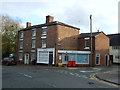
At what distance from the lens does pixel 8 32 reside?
44938mm

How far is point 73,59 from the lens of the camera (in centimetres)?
2816

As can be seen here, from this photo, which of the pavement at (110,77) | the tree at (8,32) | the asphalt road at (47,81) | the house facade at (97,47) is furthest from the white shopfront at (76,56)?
the tree at (8,32)

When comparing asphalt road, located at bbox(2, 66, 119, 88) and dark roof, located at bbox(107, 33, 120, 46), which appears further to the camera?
dark roof, located at bbox(107, 33, 120, 46)

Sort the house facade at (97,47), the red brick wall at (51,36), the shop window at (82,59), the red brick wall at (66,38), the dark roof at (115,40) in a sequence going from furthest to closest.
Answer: the dark roof at (115,40)
the house facade at (97,47)
the shop window at (82,59)
the red brick wall at (66,38)
the red brick wall at (51,36)

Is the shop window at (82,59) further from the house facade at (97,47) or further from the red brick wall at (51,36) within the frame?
the red brick wall at (51,36)

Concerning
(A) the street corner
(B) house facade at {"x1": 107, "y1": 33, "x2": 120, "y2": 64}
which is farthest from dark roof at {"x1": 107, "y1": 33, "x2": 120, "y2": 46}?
(A) the street corner

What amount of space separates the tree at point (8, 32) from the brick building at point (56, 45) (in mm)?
12926

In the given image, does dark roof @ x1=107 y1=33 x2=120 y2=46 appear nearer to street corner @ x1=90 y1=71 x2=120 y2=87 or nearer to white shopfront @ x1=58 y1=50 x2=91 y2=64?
white shopfront @ x1=58 y1=50 x2=91 y2=64

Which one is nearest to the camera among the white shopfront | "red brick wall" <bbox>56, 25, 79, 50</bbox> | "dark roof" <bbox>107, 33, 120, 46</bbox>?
the white shopfront

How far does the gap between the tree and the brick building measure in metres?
12.9

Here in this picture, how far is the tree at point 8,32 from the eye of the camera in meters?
43.8

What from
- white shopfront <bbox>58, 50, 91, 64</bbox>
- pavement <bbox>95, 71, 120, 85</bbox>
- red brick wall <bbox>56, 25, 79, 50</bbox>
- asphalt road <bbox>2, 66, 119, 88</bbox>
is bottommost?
pavement <bbox>95, 71, 120, 85</bbox>

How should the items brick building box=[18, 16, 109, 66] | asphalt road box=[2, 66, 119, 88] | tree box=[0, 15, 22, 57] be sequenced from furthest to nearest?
tree box=[0, 15, 22, 57] → brick building box=[18, 16, 109, 66] → asphalt road box=[2, 66, 119, 88]

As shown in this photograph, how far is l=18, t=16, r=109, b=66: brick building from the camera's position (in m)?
27.6
